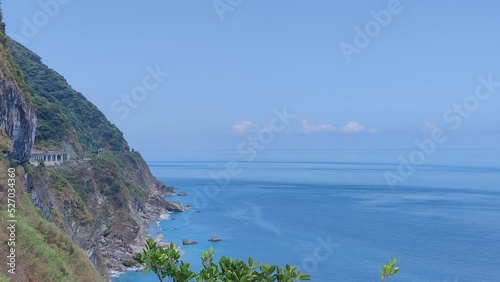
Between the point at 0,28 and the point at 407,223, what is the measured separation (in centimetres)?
4691

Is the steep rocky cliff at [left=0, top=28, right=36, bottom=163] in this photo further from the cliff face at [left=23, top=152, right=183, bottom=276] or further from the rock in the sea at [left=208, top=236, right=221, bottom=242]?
the rock in the sea at [left=208, top=236, right=221, bottom=242]

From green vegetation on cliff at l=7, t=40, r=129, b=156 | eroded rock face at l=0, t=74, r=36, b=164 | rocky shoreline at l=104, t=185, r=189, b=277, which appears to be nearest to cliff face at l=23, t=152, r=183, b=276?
rocky shoreline at l=104, t=185, r=189, b=277

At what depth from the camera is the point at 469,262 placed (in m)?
38.3

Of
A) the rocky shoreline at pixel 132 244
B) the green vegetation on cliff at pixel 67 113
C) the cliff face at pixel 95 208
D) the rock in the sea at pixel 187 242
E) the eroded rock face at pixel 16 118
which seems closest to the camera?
the eroded rock face at pixel 16 118

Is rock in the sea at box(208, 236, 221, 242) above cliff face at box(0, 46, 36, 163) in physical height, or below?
above

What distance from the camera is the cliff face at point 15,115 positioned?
21266mm

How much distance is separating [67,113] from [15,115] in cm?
3645

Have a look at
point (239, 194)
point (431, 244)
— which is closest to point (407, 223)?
point (431, 244)

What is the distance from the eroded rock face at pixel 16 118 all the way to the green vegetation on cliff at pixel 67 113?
55.7 feet

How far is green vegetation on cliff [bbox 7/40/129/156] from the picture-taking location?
139ft

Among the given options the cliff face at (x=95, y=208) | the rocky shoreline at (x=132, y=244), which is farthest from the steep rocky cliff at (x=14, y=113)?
the rocky shoreline at (x=132, y=244)

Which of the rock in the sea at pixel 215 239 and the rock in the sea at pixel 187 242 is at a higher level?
the rock in the sea at pixel 215 239

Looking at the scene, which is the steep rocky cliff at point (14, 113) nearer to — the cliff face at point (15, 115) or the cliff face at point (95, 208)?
the cliff face at point (15, 115)

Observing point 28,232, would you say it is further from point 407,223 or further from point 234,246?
point 407,223
